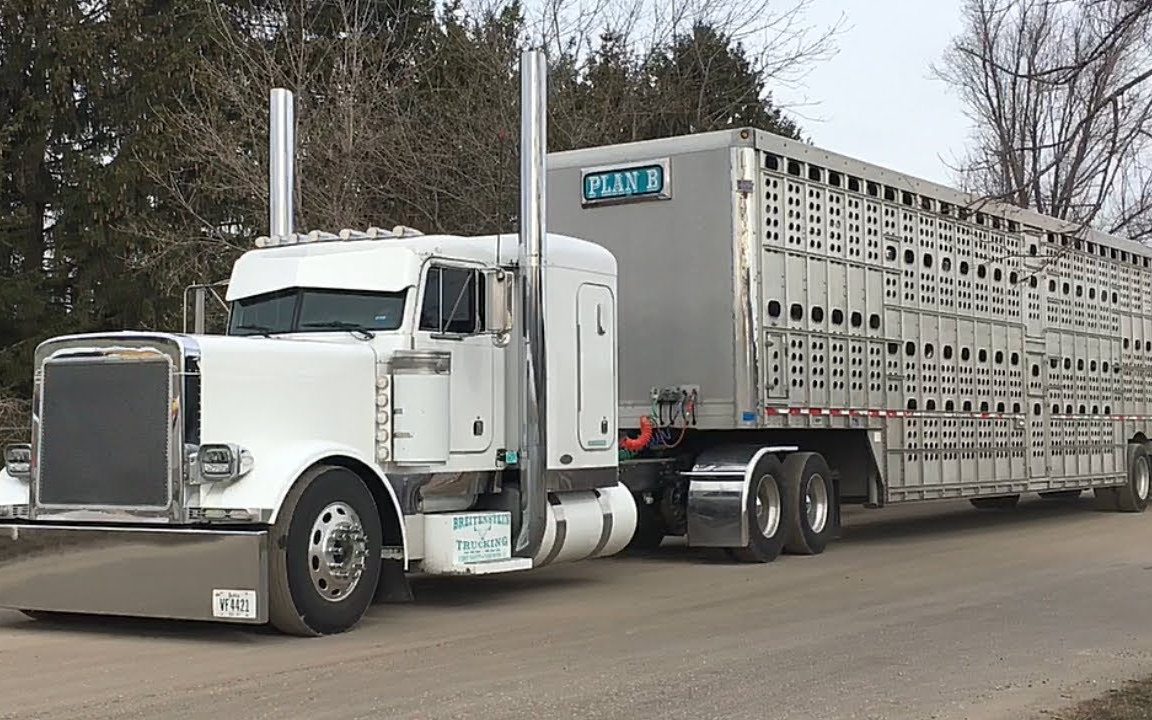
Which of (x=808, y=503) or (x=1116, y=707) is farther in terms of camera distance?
(x=808, y=503)

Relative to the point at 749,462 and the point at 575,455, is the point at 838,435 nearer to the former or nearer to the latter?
the point at 749,462

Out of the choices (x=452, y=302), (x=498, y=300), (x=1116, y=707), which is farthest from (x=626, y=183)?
(x=1116, y=707)

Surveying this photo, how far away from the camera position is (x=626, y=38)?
88.6 ft

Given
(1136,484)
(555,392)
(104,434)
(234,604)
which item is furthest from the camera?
(1136,484)

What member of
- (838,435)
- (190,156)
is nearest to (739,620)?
(838,435)

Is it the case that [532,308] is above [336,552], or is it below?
above

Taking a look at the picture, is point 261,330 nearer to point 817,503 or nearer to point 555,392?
point 555,392

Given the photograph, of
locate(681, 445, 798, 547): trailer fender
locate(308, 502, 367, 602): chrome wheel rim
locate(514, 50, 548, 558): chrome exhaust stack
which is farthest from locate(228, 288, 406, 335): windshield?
locate(681, 445, 798, 547): trailer fender

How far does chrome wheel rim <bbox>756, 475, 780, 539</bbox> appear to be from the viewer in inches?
611

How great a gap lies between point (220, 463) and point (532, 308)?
314 centimetres

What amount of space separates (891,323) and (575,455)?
18.8 ft

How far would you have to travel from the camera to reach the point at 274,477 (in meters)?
9.94

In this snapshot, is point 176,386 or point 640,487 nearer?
point 176,386

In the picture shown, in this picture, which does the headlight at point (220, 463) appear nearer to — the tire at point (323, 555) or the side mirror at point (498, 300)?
the tire at point (323, 555)
